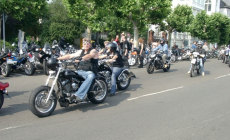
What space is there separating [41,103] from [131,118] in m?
2.06

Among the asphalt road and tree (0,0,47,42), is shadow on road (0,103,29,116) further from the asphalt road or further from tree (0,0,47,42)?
tree (0,0,47,42)

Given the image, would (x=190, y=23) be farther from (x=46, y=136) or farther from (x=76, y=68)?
(x=46, y=136)

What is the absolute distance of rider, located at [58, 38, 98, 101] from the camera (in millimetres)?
6639

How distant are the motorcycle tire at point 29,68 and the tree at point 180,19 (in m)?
23.6

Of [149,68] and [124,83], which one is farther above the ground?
[149,68]

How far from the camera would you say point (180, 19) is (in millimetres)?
32875

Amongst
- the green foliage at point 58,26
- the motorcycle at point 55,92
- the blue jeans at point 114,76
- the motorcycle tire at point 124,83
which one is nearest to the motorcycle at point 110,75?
the motorcycle tire at point 124,83

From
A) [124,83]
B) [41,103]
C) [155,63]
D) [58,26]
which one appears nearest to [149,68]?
[155,63]

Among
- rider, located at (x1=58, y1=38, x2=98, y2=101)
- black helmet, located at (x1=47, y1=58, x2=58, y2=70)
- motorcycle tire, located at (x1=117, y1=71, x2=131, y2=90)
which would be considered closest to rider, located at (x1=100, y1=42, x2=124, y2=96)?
motorcycle tire, located at (x1=117, y1=71, x2=131, y2=90)

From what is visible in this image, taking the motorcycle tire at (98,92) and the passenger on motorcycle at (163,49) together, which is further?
the passenger on motorcycle at (163,49)

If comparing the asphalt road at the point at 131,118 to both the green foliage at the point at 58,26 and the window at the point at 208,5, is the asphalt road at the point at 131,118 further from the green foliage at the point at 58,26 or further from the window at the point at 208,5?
the window at the point at 208,5

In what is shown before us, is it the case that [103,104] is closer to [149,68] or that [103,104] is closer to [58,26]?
[149,68]

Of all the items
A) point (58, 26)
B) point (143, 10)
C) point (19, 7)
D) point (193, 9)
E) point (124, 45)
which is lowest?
point (124, 45)

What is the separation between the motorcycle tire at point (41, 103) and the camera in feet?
19.4
